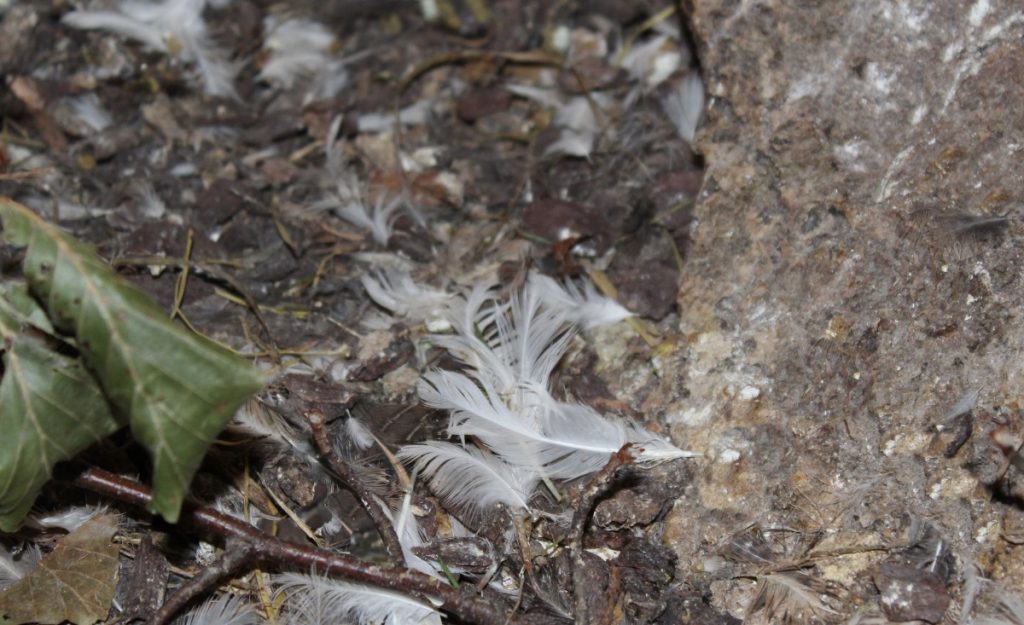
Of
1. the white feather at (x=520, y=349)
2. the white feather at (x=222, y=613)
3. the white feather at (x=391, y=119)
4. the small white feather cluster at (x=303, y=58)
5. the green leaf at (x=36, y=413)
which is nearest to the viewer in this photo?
the green leaf at (x=36, y=413)

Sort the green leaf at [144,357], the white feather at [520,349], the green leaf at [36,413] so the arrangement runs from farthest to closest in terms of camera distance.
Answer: the white feather at [520,349] → the green leaf at [36,413] → the green leaf at [144,357]

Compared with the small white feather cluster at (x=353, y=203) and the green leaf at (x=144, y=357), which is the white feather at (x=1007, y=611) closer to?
the green leaf at (x=144, y=357)

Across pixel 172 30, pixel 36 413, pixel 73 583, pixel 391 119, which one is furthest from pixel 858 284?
pixel 172 30

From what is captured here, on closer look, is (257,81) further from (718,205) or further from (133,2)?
(718,205)

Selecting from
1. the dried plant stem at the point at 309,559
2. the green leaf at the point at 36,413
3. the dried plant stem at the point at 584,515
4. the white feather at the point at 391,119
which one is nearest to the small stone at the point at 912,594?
the dried plant stem at the point at 584,515

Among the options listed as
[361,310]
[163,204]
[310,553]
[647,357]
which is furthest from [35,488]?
[647,357]

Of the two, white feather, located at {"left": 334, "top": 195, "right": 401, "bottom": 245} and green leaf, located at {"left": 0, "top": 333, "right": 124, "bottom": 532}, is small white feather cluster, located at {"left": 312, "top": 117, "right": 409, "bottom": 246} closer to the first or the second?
white feather, located at {"left": 334, "top": 195, "right": 401, "bottom": 245}

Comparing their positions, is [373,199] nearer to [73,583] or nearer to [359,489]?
[359,489]
